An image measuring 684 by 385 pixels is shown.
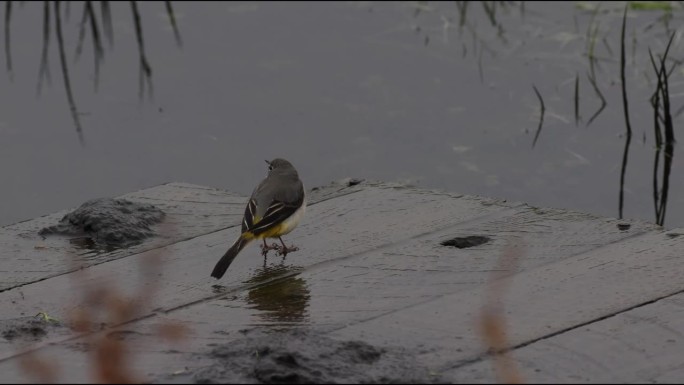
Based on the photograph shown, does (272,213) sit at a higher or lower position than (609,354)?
higher

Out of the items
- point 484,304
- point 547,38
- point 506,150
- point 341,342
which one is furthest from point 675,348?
point 547,38

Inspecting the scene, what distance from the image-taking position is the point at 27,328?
5.45 metres

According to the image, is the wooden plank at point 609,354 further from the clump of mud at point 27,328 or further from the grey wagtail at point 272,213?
the grey wagtail at point 272,213

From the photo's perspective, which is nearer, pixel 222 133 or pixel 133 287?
pixel 133 287

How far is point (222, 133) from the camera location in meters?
9.91

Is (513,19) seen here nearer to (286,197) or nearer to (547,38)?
(547,38)

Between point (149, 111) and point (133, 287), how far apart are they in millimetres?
4311

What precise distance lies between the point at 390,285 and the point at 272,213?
1062mm

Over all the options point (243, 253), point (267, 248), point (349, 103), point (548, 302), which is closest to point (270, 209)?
point (243, 253)

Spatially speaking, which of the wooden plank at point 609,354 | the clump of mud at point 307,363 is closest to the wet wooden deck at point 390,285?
the wooden plank at point 609,354

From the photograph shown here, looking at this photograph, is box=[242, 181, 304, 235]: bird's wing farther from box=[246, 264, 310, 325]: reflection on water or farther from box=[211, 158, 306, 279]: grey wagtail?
box=[246, 264, 310, 325]: reflection on water

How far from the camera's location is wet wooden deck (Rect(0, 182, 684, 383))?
200 inches

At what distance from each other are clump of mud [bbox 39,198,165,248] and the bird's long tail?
540mm

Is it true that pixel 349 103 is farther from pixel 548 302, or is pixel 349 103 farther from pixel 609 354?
pixel 609 354
